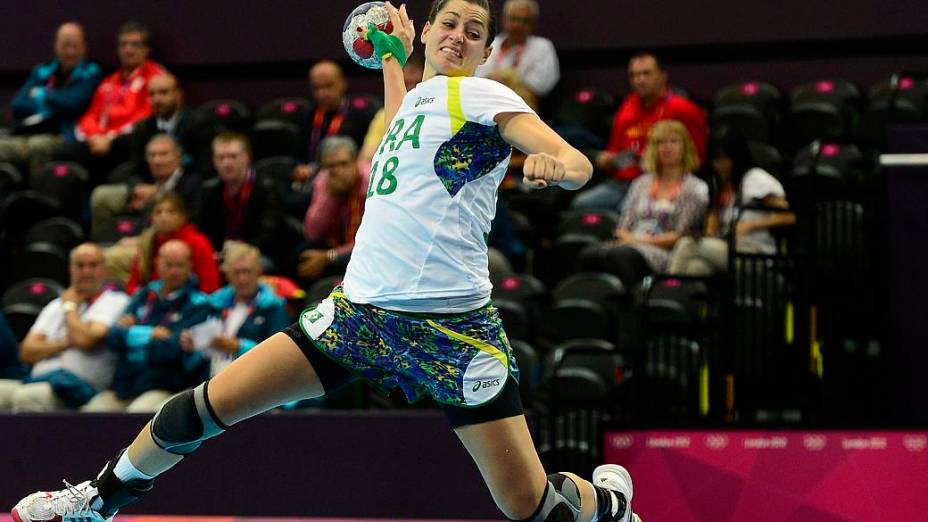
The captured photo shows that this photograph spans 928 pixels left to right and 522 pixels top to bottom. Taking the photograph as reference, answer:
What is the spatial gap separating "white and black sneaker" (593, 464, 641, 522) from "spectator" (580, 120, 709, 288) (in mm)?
2729

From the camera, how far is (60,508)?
422cm

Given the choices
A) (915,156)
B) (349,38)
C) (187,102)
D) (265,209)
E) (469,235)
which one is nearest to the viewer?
(469,235)

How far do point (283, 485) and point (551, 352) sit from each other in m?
1.46

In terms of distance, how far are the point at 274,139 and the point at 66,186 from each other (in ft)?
4.58

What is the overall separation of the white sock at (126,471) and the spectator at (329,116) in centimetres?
472

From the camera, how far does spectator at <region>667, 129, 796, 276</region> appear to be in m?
7.13

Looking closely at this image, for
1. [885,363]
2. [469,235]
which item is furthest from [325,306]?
[885,363]

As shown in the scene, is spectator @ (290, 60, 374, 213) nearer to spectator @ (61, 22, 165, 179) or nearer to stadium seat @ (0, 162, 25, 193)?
spectator @ (61, 22, 165, 179)

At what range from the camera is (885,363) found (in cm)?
710

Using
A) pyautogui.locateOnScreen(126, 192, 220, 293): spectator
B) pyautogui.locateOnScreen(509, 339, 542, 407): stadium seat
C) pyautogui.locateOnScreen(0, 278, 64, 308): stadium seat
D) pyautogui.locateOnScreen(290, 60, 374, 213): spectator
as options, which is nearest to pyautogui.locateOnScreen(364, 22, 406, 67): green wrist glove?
pyautogui.locateOnScreen(509, 339, 542, 407): stadium seat

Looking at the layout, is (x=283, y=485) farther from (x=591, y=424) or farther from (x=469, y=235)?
(x=469, y=235)

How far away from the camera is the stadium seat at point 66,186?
371 inches

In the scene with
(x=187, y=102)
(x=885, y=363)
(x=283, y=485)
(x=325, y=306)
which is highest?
(x=187, y=102)

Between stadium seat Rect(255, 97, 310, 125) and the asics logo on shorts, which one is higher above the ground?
stadium seat Rect(255, 97, 310, 125)
